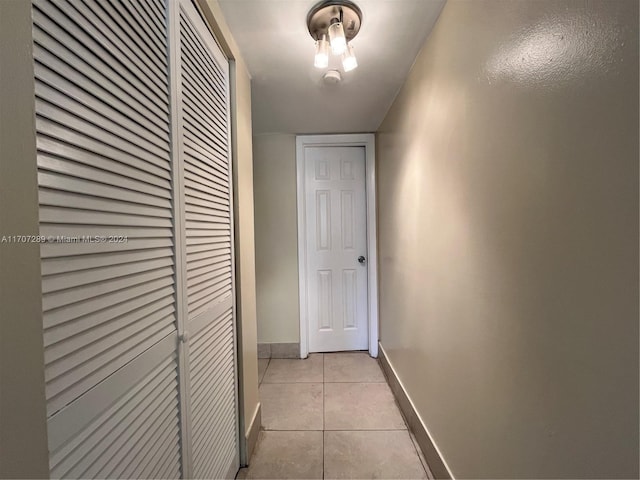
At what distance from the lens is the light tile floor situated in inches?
57.9

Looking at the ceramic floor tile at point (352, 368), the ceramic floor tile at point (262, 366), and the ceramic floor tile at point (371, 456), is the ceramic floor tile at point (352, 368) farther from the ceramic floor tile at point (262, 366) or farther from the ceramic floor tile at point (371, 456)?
the ceramic floor tile at point (371, 456)

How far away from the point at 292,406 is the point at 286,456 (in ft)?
1.46

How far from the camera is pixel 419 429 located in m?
1.59

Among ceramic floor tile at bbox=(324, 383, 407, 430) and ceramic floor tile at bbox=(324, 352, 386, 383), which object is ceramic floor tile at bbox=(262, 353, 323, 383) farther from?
ceramic floor tile at bbox=(324, 383, 407, 430)

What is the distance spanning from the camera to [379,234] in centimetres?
268

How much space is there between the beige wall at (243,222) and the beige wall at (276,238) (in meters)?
1.06

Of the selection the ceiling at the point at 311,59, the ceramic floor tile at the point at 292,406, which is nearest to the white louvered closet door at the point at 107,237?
→ the ceiling at the point at 311,59

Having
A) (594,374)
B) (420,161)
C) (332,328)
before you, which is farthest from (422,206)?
Result: (332,328)

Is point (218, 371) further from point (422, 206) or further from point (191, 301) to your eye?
point (422, 206)

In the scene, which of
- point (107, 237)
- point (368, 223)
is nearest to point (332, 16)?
point (107, 237)

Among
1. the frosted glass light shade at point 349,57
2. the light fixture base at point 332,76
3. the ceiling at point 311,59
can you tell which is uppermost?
the ceiling at point 311,59

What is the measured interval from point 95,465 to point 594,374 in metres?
1.03

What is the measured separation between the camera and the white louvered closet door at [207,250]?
0.99 m

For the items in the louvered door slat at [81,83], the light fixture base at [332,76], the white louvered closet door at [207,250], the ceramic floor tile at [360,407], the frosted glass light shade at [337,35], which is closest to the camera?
the louvered door slat at [81,83]
